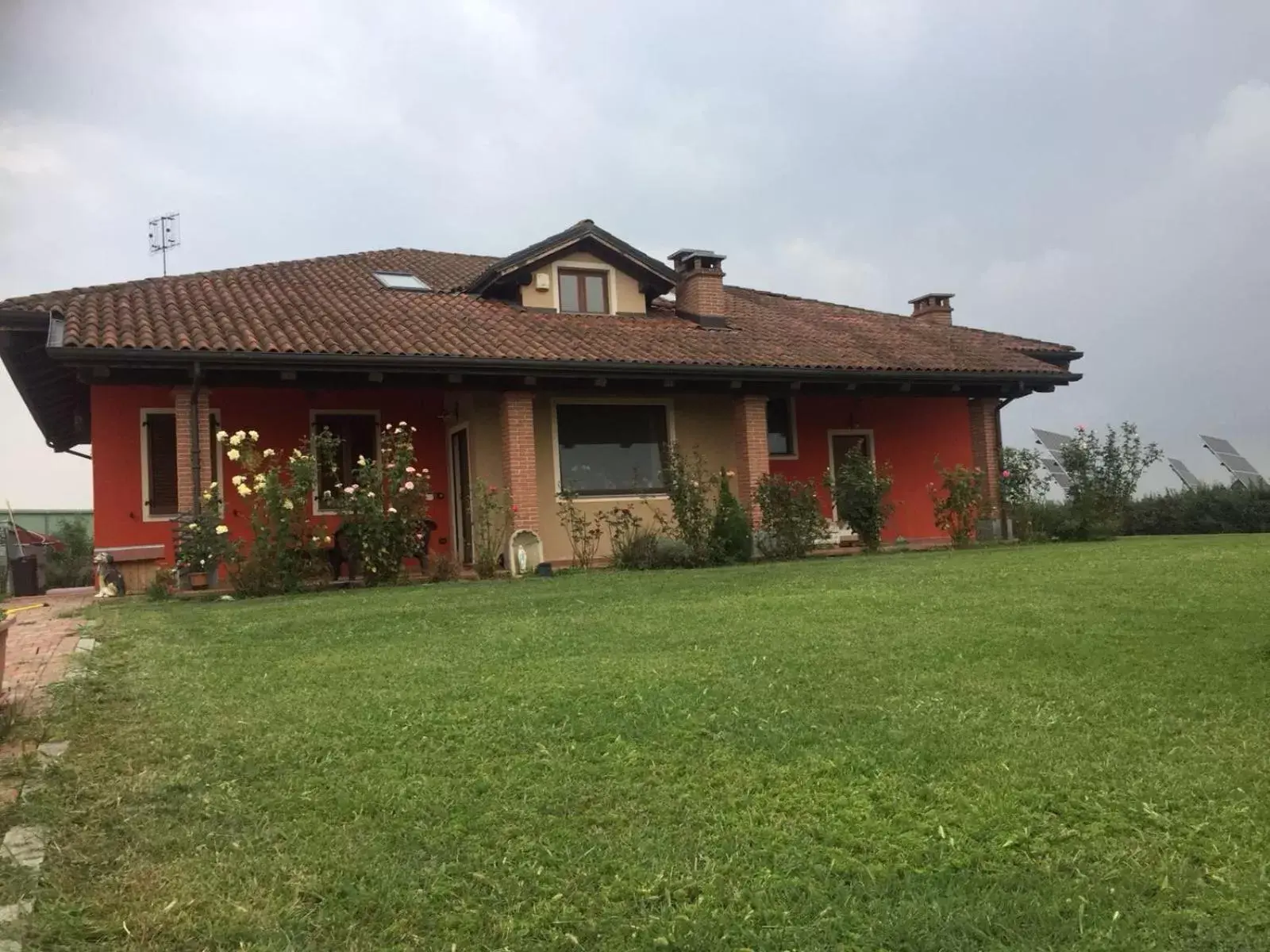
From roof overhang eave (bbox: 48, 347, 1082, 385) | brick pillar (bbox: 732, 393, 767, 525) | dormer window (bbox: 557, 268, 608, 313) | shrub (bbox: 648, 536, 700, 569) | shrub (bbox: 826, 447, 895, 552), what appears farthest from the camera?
dormer window (bbox: 557, 268, 608, 313)

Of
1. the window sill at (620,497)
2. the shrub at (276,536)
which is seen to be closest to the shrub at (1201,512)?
the window sill at (620,497)

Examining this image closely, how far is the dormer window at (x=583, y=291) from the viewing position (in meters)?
16.2

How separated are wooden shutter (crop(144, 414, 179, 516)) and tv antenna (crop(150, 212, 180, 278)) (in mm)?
9426

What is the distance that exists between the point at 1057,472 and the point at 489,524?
9834 millimetres

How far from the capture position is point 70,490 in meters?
25.7

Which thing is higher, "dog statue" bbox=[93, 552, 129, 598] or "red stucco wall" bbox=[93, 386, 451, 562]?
"red stucco wall" bbox=[93, 386, 451, 562]

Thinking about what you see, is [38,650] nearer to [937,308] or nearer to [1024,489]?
[1024,489]

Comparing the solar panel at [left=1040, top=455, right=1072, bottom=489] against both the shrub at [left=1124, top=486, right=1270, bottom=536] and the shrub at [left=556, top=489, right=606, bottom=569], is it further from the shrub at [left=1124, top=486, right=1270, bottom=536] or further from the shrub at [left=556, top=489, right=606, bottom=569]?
the shrub at [left=556, top=489, right=606, bottom=569]

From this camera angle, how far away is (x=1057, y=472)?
1609cm

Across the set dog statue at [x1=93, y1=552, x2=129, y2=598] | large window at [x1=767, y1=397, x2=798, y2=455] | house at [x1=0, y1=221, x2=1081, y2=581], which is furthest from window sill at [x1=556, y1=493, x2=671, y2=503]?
dog statue at [x1=93, y1=552, x2=129, y2=598]

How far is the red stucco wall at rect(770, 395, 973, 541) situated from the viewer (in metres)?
16.9

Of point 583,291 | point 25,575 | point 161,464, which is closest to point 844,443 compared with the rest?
point 583,291

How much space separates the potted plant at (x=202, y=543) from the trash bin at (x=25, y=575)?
5.40 metres

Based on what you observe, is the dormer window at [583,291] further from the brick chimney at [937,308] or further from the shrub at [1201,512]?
the shrub at [1201,512]
